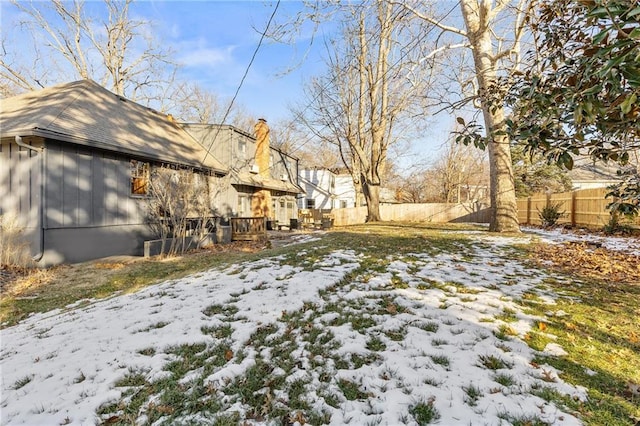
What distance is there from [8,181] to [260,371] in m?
9.63

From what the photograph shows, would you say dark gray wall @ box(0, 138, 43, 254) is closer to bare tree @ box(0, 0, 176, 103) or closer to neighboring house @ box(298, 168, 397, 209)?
bare tree @ box(0, 0, 176, 103)

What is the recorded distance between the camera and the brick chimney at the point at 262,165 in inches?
707

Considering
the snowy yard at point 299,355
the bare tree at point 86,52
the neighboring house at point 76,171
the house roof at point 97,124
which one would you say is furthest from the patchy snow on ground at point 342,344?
the bare tree at point 86,52

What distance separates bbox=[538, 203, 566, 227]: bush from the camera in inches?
581

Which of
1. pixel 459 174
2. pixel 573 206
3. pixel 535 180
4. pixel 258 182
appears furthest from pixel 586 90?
pixel 459 174

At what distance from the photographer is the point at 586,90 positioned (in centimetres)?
194

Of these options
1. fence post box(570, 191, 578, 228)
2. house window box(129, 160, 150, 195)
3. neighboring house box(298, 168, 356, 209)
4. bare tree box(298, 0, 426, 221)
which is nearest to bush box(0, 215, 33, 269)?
house window box(129, 160, 150, 195)

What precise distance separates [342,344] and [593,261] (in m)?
5.93

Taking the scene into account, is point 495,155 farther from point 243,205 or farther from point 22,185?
point 22,185

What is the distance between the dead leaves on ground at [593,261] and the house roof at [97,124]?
11392mm

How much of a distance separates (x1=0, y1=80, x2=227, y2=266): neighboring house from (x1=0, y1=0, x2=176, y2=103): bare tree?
977 centimetres

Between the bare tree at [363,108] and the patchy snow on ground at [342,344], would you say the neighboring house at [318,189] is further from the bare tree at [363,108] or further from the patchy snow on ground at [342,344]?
the patchy snow on ground at [342,344]

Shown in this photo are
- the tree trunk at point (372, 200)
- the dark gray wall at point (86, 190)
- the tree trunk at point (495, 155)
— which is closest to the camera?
the dark gray wall at point (86, 190)

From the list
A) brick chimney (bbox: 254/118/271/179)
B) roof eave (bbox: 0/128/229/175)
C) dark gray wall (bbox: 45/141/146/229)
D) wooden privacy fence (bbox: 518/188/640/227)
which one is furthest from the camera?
brick chimney (bbox: 254/118/271/179)
